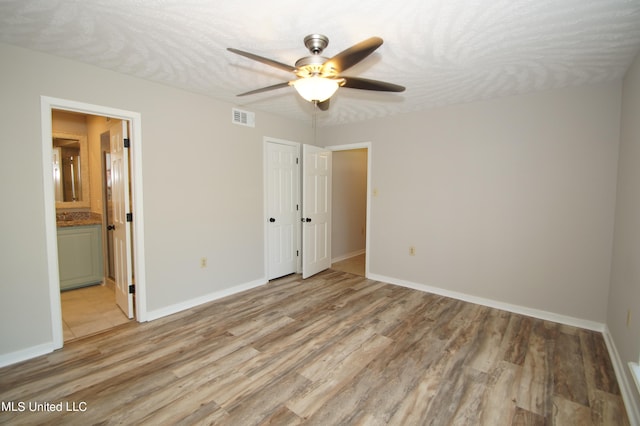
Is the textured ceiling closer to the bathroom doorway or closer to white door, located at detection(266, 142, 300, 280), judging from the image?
white door, located at detection(266, 142, 300, 280)

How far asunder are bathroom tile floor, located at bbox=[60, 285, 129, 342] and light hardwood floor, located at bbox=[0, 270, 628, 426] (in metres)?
0.19

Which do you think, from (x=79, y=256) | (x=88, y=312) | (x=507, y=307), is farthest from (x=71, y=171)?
(x=507, y=307)

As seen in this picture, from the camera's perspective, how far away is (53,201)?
2480 mm

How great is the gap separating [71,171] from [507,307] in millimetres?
6195

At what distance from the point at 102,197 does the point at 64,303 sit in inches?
59.5

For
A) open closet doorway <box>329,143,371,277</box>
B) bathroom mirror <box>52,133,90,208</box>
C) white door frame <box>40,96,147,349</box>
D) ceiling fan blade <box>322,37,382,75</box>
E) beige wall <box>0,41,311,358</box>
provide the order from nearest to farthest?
ceiling fan blade <box>322,37,382,75</box> < beige wall <box>0,41,311,358</box> < white door frame <box>40,96,147,349</box> < bathroom mirror <box>52,133,90,208</box> < open closet doorway <box>329,143,371,277</box>

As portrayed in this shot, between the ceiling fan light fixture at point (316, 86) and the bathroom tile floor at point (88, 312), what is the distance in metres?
2.96

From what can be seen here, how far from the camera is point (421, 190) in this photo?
4.00 m

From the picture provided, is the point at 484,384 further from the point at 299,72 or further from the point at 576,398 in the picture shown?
the point at 299,72

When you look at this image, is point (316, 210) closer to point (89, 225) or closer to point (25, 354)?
point (89, 225)

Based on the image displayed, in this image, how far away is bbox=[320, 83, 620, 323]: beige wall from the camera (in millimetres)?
2908

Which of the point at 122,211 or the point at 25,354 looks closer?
the point at 25,354

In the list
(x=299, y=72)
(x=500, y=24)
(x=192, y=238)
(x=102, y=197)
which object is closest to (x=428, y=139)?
(x=500, y=24)

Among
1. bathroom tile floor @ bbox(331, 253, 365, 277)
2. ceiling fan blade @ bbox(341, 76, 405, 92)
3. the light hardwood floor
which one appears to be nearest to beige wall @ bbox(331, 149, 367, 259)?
bathroom tile floor @ bbox(331, 253, 365, 277)
